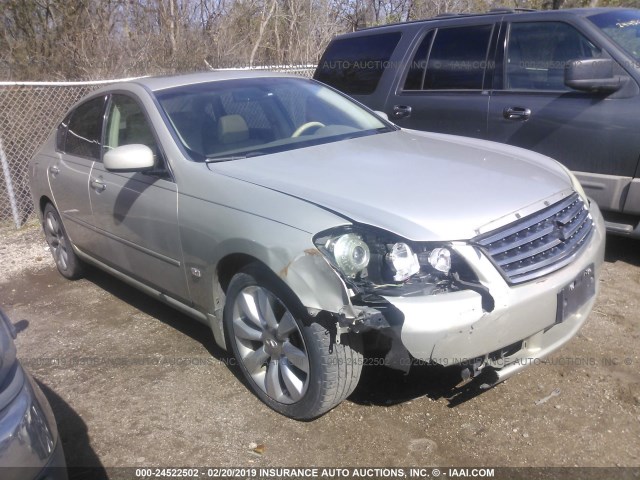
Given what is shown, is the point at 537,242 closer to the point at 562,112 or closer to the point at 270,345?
the point at 270,345

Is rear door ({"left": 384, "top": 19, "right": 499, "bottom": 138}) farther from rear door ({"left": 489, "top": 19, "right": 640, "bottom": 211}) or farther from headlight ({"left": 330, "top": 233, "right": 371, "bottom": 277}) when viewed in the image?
headlight ({"left": 330, "top": 233, "right": 371, "bottom": 277})

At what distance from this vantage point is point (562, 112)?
15.4 feet

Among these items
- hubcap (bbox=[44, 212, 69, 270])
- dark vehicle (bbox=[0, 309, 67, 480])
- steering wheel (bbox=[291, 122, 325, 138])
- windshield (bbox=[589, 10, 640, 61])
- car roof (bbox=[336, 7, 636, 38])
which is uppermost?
car roof (bbox=[336, 7, 636, 38])

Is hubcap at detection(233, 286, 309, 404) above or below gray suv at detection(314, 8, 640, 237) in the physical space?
below

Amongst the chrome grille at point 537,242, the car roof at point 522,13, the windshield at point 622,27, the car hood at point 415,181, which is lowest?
the chrome grille at point 537,242

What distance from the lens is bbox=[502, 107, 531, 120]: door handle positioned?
16.0ft

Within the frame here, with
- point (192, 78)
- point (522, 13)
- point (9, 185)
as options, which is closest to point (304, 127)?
point (192, 78)

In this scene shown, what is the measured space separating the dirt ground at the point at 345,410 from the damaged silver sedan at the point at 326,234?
24 centimetres

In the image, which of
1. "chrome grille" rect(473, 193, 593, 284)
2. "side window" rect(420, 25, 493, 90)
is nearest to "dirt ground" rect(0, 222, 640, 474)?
"chrome grille" rect(473, 193, 593, 284)

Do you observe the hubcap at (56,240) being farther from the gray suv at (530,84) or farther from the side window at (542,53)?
the side window at (542,53)

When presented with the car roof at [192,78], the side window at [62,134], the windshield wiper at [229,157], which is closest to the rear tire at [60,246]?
the side window at [62,134]

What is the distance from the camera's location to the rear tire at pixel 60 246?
511 centimetres

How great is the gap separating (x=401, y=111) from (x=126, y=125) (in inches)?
104

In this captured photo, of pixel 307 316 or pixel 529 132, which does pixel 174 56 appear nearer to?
pixel 529 132
